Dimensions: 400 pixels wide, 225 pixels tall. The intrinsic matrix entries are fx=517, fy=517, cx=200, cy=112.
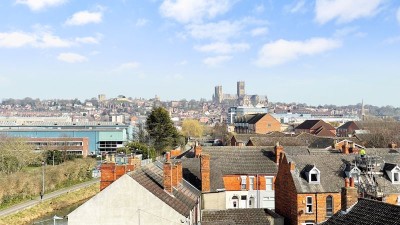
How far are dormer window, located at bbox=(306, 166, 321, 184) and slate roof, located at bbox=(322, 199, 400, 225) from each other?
48.3ft

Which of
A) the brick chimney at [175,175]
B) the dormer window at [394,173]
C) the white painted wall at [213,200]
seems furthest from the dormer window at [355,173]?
the brick chimney at [175,175]

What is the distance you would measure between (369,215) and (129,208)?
10113mm

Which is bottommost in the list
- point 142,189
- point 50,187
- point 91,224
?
point 50,187

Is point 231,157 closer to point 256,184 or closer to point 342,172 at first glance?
point 256,184

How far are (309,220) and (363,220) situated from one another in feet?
53.5

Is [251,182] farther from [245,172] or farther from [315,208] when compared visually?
[315,208]

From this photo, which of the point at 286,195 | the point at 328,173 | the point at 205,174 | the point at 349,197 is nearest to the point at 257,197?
the point at 286,195

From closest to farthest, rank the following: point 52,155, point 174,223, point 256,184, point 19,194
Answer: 1. point 174,223
2. point 256,184
3. point 19,194
4. point 52,155

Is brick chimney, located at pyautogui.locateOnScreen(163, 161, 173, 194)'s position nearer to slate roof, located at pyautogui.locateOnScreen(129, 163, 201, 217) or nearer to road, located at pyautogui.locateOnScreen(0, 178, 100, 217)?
slate roof, located at pyautogui.locateOnScreen(129, 163, 201, 217)

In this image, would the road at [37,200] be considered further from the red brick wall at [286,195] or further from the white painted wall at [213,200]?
the red brick wall at [286,195]

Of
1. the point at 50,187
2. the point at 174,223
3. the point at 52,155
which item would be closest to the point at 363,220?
the point at 174,223

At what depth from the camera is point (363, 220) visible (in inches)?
753

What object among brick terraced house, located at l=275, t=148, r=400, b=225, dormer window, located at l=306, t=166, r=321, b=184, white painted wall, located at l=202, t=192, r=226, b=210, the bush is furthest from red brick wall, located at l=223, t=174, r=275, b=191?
the bush

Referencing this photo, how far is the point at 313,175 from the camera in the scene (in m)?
36.0
